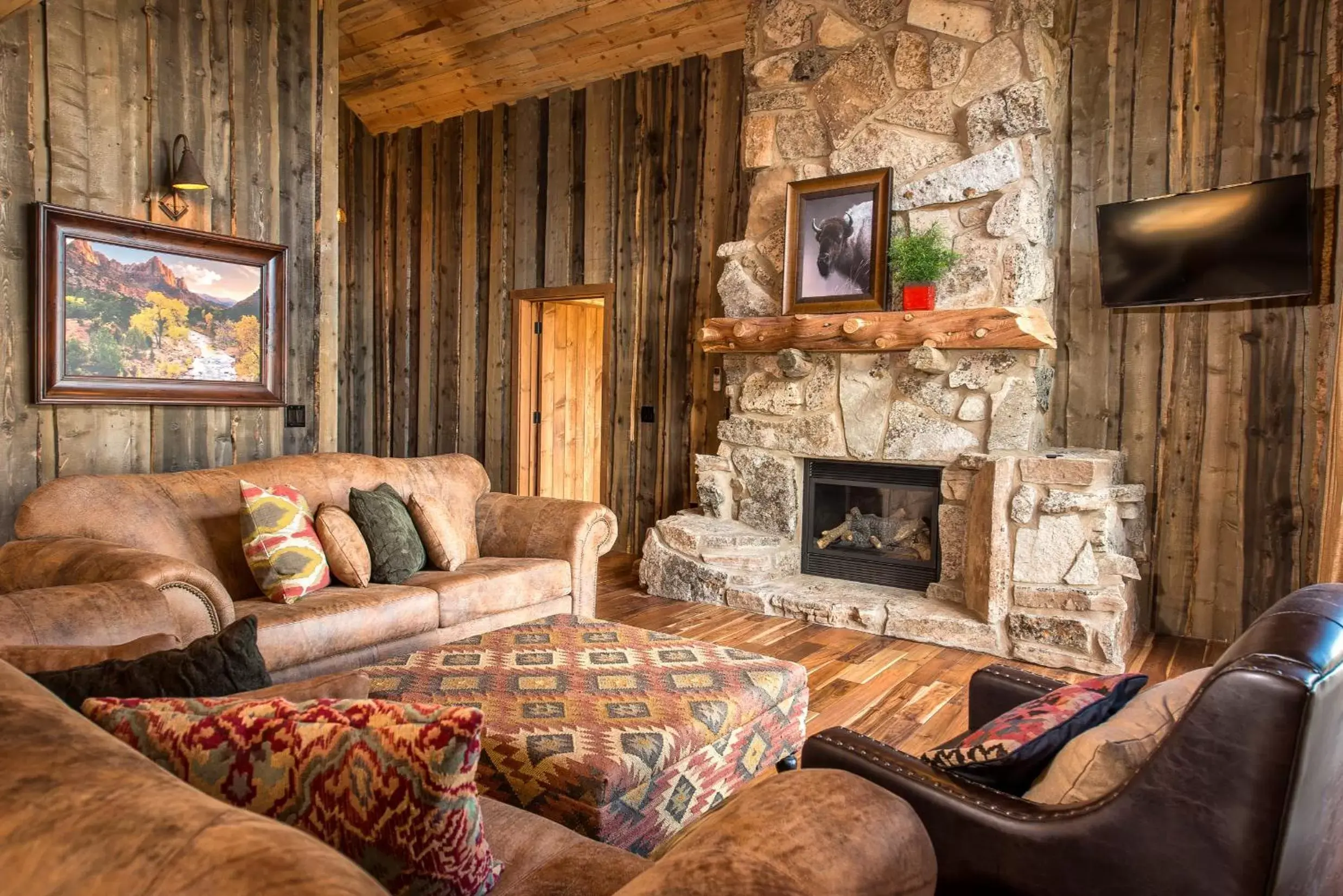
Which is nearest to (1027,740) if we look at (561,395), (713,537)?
(713,537)

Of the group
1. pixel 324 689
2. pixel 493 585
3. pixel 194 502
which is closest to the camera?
pixel 324 689

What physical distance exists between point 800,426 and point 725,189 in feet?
5.92

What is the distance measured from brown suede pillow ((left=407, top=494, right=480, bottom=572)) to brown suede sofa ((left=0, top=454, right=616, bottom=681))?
5cm

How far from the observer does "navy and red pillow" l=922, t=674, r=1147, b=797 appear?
1.32 metres

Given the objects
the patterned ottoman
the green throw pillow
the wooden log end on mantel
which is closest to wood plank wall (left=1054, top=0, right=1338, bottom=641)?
the wooden log end on mantel

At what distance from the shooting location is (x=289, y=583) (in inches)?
111

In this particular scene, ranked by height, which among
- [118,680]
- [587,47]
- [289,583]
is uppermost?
[587,47]

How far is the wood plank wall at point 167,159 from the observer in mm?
3141

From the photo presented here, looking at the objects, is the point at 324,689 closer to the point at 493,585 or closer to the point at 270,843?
the point at 270,843

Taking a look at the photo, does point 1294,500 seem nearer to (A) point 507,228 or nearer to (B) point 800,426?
(B) point 800,426

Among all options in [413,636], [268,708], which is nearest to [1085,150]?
[413,636]

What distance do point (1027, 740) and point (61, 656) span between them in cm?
152

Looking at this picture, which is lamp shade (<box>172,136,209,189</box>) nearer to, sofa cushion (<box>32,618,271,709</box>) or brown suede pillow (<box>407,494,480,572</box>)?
brown suede pillow (<box>407,494,480,572</box>)

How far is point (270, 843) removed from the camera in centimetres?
59
